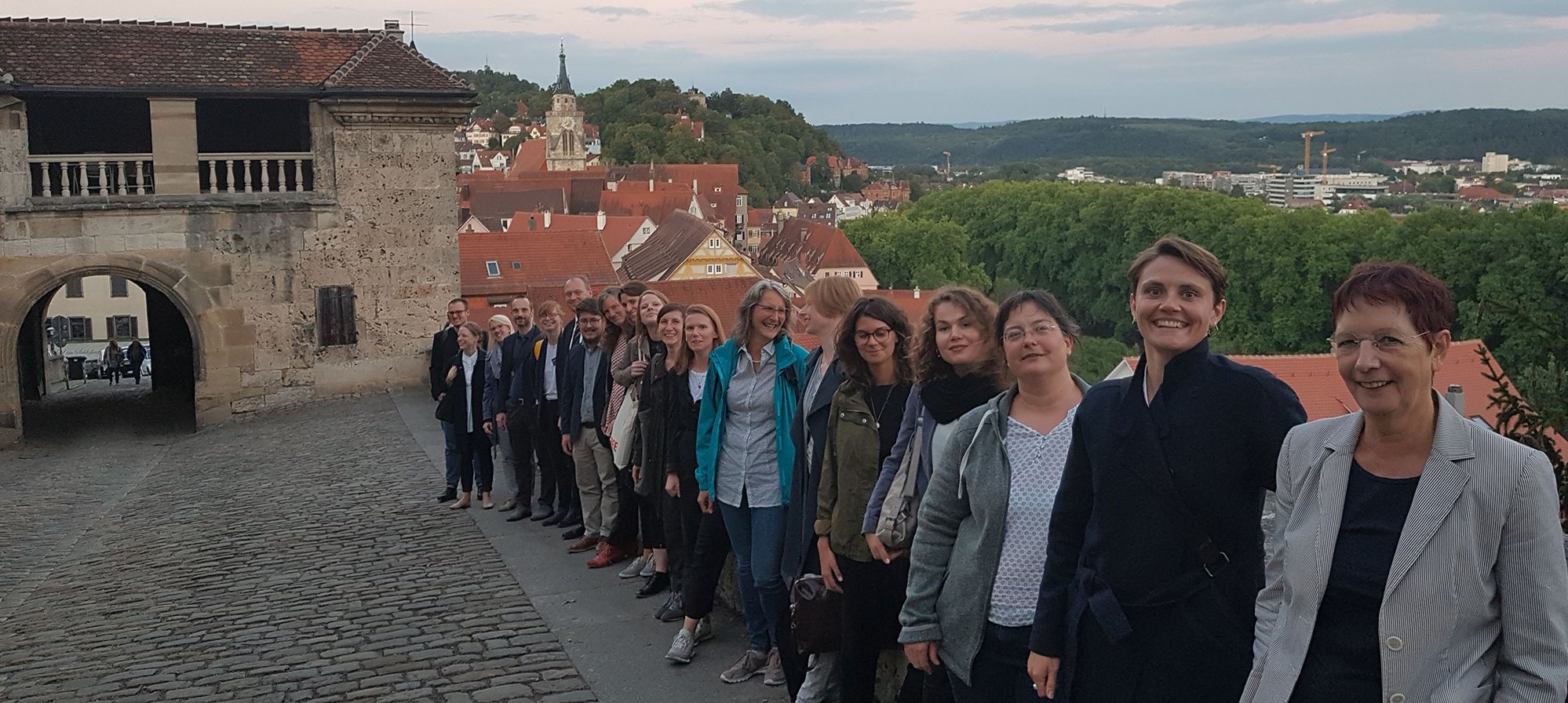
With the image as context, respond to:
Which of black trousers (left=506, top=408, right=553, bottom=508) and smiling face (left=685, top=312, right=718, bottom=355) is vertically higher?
smiling face (left=685, top=312, right=718, bottom=355)

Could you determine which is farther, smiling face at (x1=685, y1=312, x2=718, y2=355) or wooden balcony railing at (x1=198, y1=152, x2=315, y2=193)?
Answer: wooden balcony railing at (x1=198, y1=152, x2=315, y2=193)

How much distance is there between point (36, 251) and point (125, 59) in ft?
9.02

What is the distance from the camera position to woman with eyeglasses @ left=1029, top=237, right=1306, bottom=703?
3.09m

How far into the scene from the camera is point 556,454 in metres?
9.55

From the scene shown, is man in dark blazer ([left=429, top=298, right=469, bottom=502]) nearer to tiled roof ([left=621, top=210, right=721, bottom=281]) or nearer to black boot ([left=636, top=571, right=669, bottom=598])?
black boot ([left=636, top=571, right=669, bottom=598])

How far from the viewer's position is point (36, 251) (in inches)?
704

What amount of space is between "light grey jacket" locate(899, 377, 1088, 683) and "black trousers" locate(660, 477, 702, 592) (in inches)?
98.8

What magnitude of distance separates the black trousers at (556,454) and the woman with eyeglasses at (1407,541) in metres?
7.05

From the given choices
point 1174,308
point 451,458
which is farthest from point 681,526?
point 451,458

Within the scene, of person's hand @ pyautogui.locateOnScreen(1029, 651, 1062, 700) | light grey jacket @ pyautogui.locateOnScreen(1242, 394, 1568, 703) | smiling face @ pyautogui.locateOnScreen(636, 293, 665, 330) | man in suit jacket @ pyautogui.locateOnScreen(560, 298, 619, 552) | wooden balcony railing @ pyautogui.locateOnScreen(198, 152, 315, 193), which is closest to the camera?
light grey jacket @ pyautogui.locateOnScreen(1242, 394, 1568, 703)

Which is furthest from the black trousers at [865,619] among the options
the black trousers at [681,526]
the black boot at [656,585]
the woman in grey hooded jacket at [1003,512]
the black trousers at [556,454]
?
the black trousers at [556,454]

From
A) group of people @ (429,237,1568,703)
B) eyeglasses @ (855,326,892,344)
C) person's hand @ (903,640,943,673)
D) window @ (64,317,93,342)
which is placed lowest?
window @ (64,317,93,342)

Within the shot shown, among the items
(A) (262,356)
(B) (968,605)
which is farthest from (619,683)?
(A) (262,356)

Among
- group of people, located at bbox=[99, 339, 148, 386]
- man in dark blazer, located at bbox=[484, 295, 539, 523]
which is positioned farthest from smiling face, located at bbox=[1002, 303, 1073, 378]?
group of people, located at bbox=[99, 339, 148, 386]
